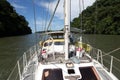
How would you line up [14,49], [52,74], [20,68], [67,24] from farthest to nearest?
1. [14,49]
2. [20,68]
3. [67,24]
4. [52,74]

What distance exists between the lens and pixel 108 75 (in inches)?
322

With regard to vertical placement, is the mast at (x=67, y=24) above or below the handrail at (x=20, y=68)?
above

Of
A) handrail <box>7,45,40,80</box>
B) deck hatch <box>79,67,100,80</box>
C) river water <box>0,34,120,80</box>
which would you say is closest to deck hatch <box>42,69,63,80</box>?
deck hatch <box>79,67,100,80</box>

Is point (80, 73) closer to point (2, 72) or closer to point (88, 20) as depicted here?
point (2, 72)

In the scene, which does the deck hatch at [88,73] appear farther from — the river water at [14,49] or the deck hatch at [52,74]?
the river water at [14,49]

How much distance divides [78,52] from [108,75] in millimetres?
1394

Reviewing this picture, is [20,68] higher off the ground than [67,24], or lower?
lower

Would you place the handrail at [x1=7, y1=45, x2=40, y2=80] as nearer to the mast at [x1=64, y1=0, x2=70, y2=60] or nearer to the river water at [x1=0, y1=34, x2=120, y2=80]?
the river water at [x1=0, y1=34, x2=120, y2=80]

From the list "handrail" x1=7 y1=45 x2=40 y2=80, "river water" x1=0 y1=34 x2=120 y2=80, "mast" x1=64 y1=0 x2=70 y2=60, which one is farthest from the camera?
"river water" x1=0 y1=34 x2=120 y2=80

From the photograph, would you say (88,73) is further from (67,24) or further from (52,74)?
(67,24)

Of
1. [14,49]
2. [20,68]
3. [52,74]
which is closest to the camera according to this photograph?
[52,74]

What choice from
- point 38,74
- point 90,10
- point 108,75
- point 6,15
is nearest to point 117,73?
point 108,75

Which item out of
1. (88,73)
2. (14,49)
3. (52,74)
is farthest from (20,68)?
(14,49)

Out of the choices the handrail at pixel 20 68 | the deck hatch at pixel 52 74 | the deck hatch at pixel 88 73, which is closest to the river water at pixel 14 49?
the handrail at pixel 20 68
